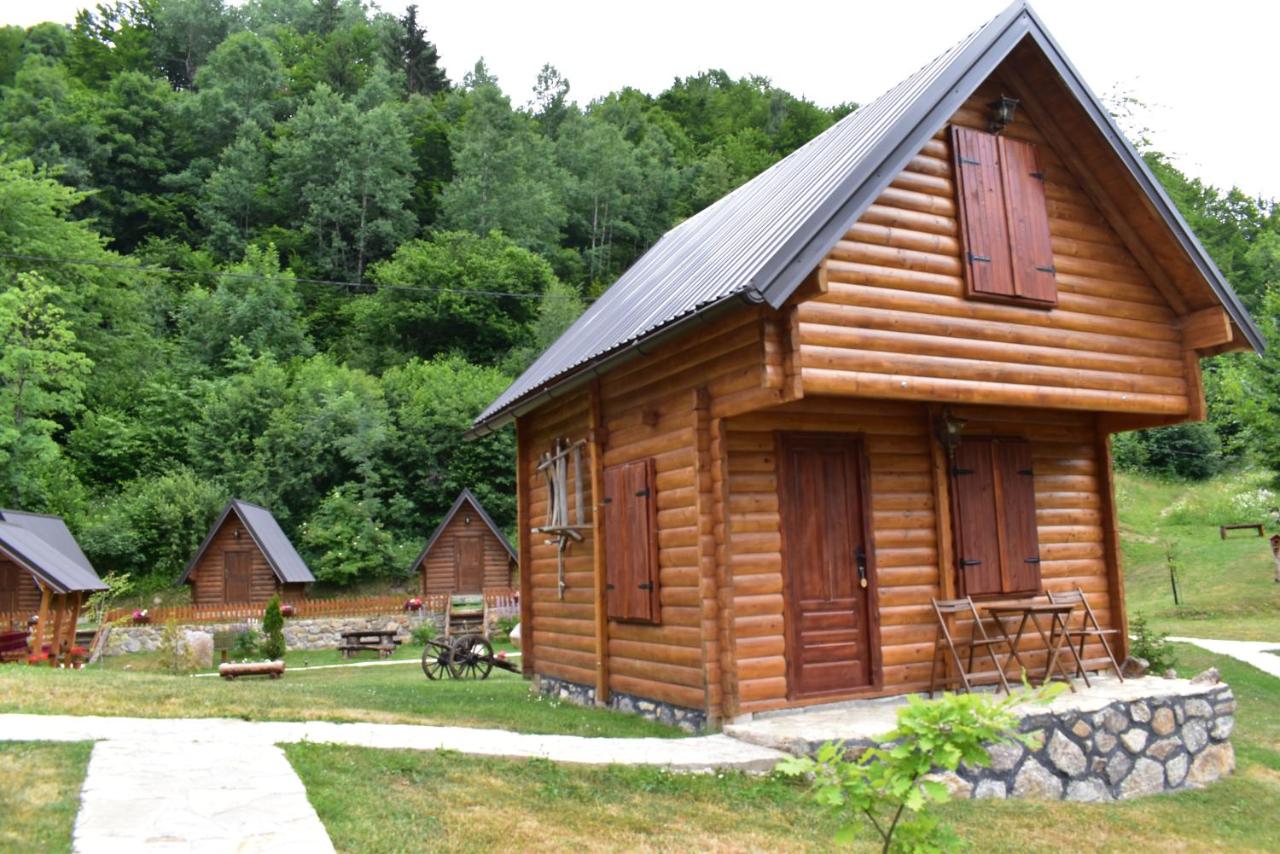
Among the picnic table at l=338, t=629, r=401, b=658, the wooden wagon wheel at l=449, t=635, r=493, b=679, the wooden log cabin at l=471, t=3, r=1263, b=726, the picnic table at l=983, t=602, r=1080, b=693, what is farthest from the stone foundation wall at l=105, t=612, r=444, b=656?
the picnic table at l=983, t=602, r=1080, b=693

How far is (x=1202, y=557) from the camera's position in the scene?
2942cm

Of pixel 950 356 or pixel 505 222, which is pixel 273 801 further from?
pixel 505 222

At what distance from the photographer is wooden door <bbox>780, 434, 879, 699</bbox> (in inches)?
354

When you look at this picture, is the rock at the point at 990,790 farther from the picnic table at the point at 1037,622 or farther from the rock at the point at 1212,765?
the rock at the point at 1212,765

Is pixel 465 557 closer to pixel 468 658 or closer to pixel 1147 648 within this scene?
Answer: pixel 468 658

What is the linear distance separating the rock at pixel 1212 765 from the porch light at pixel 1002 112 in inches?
247

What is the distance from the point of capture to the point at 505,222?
5153 cm

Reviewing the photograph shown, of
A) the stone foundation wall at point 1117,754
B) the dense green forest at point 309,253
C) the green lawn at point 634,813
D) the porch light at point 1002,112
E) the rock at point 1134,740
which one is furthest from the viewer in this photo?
the dense green forest at point 309,253

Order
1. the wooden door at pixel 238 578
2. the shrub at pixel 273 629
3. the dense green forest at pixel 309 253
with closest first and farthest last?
the shrub at pixel 273 629 < the wooden door at pixel 238 578 < the dense green forest at pixel 309 253

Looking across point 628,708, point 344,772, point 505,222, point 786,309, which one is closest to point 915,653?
point 628,708

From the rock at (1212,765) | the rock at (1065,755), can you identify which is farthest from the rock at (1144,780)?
the rock at (1065,755)

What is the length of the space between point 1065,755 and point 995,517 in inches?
107

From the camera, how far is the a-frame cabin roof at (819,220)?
25.3ft

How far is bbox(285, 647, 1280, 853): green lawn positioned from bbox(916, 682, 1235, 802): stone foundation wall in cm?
19
